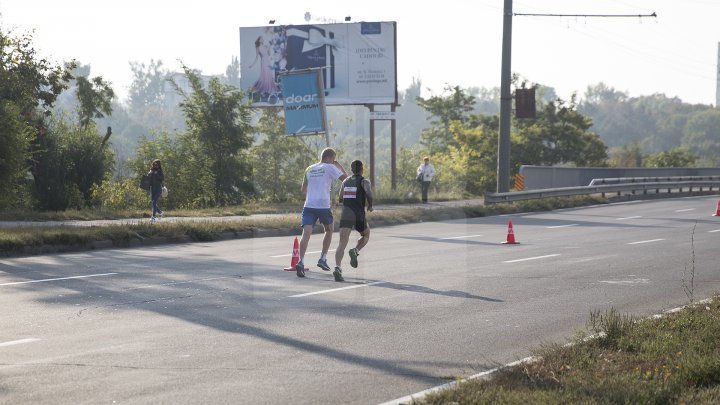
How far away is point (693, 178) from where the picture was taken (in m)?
49.1

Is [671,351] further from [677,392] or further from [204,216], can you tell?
[204,216]

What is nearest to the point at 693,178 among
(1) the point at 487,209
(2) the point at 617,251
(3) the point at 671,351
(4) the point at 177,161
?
(1) the point at 487,209

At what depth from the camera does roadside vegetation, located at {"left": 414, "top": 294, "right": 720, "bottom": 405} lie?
6.75 metres

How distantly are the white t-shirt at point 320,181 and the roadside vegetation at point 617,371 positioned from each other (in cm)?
601

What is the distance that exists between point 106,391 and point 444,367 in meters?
2.64

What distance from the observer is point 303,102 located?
32812mm

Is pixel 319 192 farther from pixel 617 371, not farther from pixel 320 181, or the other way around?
pixel 617 371

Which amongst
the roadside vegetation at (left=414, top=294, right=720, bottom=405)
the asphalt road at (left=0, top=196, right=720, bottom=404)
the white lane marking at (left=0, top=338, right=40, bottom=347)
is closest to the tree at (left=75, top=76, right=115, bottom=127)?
the asphalt road at (left=0, top=196, right=720, bottom=404)

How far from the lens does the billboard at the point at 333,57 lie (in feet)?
154

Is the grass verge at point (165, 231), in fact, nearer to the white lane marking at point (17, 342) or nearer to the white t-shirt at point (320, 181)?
the white t-shirt at point (320, 181)

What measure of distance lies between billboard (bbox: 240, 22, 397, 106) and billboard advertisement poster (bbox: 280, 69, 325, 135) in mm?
13471

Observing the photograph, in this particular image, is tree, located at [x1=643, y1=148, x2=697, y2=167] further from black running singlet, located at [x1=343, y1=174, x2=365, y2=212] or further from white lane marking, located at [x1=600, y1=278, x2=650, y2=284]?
black running singlet, located at [x1=343, y1=174, x2=365, y2=212]

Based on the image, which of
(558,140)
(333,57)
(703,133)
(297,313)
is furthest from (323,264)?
(703,133)

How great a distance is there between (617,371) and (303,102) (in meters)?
25.8
